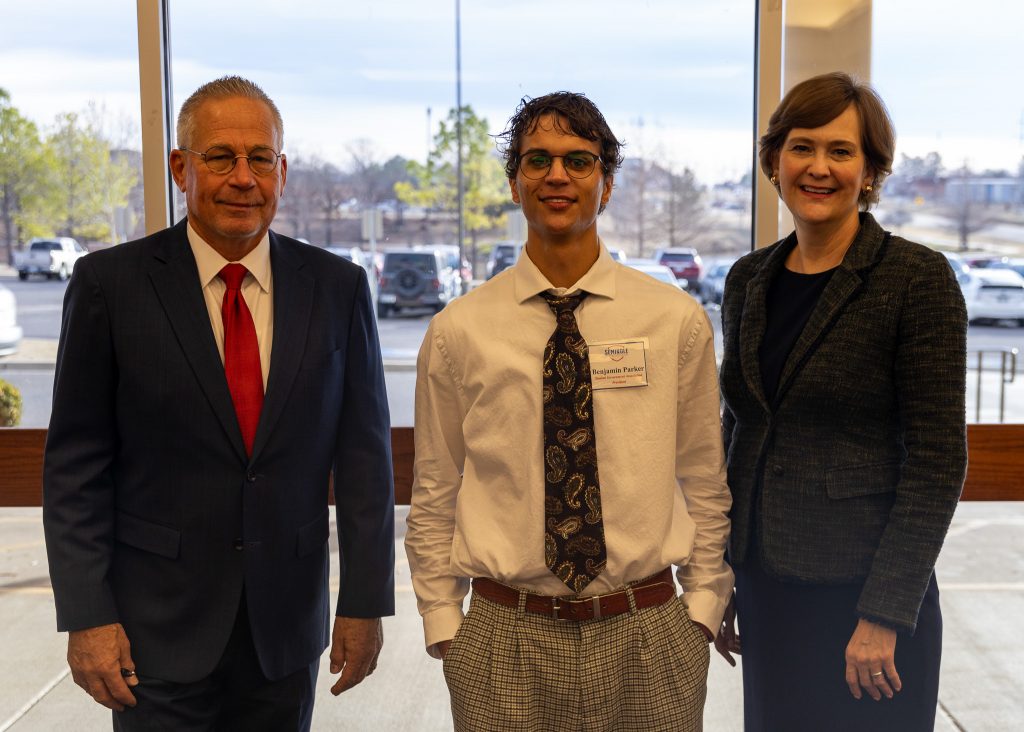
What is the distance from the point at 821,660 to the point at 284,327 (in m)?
1.22

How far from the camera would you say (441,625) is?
1.83 m

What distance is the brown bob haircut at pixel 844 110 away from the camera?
6.09 feet

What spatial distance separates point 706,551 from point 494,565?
0.42 m

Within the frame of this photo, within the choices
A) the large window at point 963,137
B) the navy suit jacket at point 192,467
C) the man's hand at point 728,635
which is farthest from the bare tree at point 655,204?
the navy suit jacket at point 192,467

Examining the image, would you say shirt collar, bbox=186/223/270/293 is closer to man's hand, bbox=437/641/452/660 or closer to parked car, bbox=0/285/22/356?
man's hand, bbox=437/641/452/660

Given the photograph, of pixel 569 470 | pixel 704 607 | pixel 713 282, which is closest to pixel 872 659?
pixel 704 607

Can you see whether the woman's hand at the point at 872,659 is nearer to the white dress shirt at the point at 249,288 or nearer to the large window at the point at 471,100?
the white dress shirt at the point at 249,288

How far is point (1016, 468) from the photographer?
2.94m

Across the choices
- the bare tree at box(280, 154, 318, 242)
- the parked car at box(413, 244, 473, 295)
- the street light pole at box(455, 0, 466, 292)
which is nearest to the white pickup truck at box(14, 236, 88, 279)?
the bare tree at box(280, 154, 318, 242)

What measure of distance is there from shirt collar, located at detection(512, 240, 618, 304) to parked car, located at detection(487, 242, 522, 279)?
1.75m

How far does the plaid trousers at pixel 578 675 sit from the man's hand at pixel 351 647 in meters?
0.22

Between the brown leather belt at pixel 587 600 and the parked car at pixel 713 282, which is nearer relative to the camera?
the brown leather belt at pixel 587 600

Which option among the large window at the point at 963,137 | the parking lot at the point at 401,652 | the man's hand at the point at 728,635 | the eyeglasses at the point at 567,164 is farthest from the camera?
the parking lot at the point at 401,652

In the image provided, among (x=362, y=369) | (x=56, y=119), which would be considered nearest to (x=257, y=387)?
(x=362, y=369)
